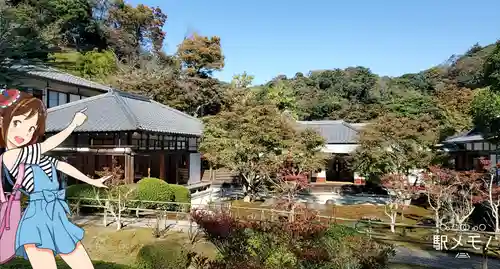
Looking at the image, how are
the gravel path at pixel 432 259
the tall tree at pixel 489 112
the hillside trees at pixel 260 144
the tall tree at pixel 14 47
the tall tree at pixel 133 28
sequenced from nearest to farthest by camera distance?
the tall tree at pixel 14 47 < the gravel path at pixel 432 259 < the tall tree at pixel 489 112 < the hillside trees at pixel 260 144 < the tall tree at pixel 133 28

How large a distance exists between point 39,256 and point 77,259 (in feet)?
1.44

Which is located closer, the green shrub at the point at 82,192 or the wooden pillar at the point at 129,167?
the green shrub at the point at 82,192

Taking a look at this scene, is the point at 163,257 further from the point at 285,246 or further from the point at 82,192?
the point at 82,192

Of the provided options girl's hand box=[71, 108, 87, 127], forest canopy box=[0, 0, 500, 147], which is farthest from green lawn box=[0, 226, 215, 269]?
forest canopy box=[0, 0, 500, 147]

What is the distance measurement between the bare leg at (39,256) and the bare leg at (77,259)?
0.52 feet

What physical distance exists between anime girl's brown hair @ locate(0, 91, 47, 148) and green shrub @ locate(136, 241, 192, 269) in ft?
10.4

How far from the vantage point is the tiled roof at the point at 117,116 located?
16969 mm

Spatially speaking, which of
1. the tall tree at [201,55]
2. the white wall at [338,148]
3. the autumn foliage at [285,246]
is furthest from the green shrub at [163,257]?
the tall tree at [201,55]

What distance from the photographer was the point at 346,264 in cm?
602

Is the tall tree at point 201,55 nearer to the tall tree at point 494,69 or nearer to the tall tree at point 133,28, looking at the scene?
the tall tree at point 133,28

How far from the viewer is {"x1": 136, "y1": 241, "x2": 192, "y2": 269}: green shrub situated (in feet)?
23.7

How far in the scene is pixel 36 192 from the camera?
485 centimetres

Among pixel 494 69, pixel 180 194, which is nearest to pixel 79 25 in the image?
pixel 180 194

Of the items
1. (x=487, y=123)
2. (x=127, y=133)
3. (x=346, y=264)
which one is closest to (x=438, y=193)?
(x=487, y=123)
